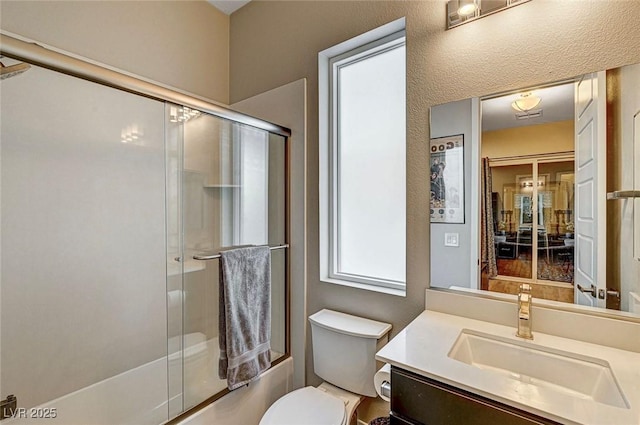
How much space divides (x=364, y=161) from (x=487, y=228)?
2.67 feet

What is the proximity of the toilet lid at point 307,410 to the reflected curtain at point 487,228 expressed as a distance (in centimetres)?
97

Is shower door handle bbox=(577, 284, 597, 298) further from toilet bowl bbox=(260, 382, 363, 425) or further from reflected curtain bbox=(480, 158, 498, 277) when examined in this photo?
toilet bowl bbox=(260, 382, 363, 425)

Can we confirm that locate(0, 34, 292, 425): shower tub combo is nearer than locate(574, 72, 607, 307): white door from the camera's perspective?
No

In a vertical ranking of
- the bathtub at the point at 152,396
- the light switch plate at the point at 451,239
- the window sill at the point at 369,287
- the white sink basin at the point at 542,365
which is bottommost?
the bathtub at the point at 152,396


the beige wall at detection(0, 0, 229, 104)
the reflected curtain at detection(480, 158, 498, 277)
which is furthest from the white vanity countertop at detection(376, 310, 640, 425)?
the beige wall at detection(0, 0, 229, 104)

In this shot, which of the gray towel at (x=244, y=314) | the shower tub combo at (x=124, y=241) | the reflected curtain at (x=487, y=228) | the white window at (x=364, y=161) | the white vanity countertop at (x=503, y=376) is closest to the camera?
the white vanity countertop at (x=503, y=376)

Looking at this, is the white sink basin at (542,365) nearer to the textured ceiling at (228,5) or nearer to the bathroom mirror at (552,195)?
the bathroom mirror at (552,195)

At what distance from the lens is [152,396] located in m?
1.71

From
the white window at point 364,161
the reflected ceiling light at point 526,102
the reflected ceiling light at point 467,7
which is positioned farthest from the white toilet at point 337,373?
the reflected ceiling light at point 467,7

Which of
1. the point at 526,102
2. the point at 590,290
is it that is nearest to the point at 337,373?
the point at 590,290

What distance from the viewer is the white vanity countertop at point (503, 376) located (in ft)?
2.35

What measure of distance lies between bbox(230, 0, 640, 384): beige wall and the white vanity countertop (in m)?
0.33

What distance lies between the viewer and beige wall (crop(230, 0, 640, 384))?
1.10m

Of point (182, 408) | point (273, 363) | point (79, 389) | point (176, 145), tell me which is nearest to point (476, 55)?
point (176, 145)
